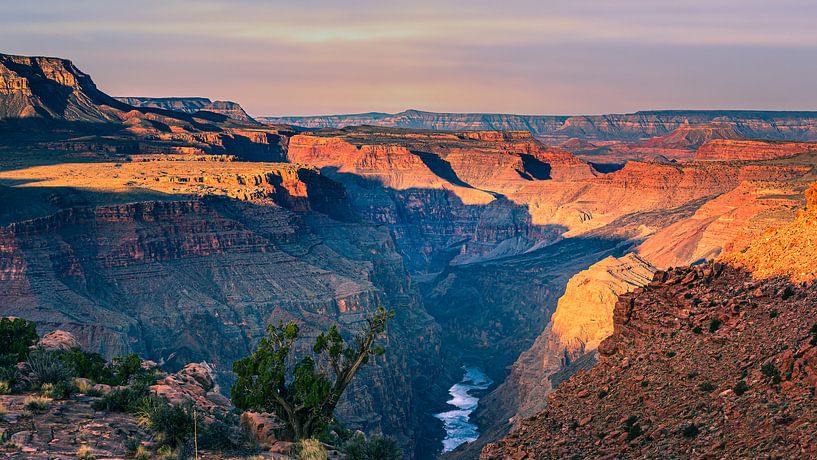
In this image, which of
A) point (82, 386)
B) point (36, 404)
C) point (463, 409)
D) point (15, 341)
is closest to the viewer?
point (36, 404)

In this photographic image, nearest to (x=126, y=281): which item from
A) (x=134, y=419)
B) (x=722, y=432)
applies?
(x=134, y=419)

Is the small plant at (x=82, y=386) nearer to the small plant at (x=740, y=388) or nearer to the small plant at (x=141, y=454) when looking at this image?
the small plant at (x=141, y=454)

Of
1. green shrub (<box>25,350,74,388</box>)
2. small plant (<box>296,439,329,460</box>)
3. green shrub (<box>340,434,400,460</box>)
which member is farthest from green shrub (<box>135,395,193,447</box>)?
green shrub (<box>25,350,74,388</box>)

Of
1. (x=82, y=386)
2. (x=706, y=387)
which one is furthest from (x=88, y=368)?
(x=706, y=387)

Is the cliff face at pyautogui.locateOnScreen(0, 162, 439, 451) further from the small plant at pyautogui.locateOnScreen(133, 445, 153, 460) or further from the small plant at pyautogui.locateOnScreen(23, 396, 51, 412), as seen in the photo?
the small plant at pyautogui.locateOnScreen(133, 445, 153, 460)

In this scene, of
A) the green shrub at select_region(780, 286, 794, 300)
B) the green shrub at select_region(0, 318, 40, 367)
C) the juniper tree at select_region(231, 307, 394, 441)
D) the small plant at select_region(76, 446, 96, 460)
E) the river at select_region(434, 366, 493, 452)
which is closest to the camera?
the small plant at select_region(76, 446, 96, 460)

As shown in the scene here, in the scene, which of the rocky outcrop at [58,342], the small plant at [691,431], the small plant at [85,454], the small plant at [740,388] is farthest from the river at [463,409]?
the small plant at [691,431]

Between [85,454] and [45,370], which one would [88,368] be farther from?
[85,454]
